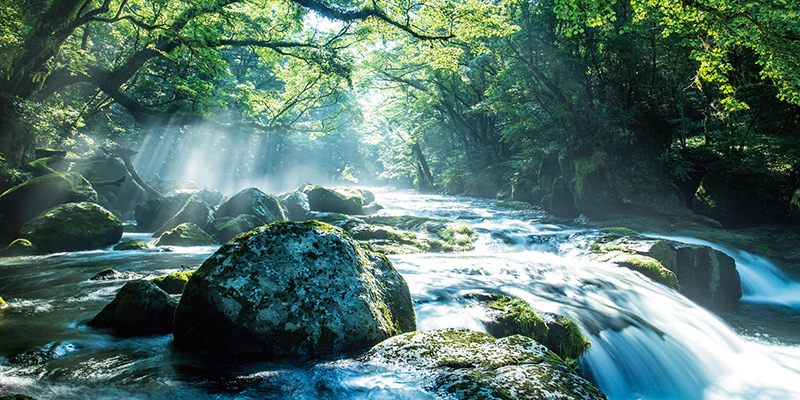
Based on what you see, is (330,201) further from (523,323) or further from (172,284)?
(523,323)

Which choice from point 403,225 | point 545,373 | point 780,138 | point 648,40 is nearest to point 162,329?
point 545,373

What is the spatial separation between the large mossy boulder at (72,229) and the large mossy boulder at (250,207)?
3.29 m

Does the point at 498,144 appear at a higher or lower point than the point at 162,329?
higher

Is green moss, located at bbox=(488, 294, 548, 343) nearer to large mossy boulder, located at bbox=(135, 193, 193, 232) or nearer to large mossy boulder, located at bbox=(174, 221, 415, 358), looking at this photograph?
large mossy boulder, located at bbox=(174, 221, 415, 358)

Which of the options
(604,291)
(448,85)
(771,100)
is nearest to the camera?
(604,291)

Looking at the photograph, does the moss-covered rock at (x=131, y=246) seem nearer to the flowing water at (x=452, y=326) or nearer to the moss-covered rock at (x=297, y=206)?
the flowing water at (x=452, y=326)

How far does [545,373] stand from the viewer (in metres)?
2.44

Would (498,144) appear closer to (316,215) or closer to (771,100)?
Result: (771,100)

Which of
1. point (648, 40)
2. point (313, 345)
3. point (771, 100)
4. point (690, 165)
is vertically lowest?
point (313, 345)

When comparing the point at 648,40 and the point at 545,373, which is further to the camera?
the point at 648,40

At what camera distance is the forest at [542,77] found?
900 cm

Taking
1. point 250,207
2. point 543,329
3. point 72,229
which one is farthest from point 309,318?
point 250,207

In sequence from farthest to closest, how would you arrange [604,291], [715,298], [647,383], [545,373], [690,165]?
1. [690,165]
2. [715,298]
3. [604,291]
4. [647,383]
5. [545,373]

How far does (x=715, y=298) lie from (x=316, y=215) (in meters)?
12.3
